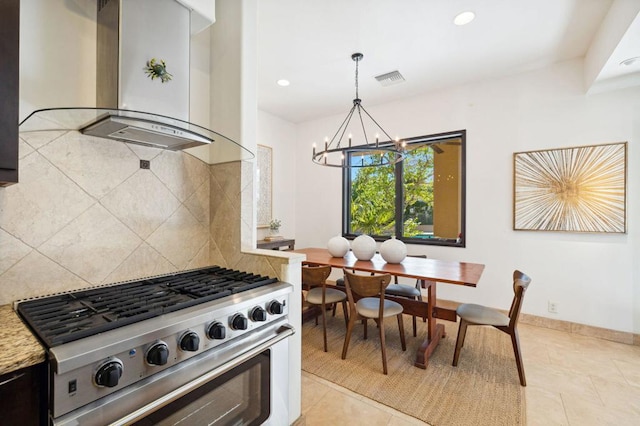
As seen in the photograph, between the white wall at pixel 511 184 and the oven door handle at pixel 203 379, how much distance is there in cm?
309

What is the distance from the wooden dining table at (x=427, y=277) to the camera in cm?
232

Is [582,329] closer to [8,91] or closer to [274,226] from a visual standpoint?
[274,226]

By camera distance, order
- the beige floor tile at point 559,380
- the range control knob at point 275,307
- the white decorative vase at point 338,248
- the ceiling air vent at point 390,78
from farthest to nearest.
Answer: the ceiling air vent at point 390,78 → the white decorative vase at point 338,248 → the beige floor tile at point 559,380 → the range control knob at point 275,307

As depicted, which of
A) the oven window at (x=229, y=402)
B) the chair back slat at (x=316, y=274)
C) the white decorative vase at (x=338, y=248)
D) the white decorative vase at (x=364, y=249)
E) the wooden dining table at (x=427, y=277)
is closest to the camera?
the oven window at (x=229, y=402)

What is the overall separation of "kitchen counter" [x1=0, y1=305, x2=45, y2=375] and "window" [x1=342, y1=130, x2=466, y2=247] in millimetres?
3395

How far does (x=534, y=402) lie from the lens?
1945 millimetres

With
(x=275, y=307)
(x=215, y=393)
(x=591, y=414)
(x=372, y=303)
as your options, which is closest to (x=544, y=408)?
(x=591, y=414)

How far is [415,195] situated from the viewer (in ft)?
13.8

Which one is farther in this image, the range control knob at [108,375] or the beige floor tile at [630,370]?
the beige floor tile at [630,370]

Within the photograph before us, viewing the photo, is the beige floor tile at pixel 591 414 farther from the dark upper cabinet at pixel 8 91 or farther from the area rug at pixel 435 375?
the dark upper cabinet at pixel 8 91

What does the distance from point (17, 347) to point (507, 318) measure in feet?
9.08

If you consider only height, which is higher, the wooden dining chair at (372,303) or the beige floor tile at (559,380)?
the wooden dining chair at (372,303)

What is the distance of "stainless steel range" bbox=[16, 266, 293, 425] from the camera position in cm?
79

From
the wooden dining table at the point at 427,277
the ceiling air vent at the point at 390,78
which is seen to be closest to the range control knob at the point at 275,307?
the wooden dining table at the point at 427,277
